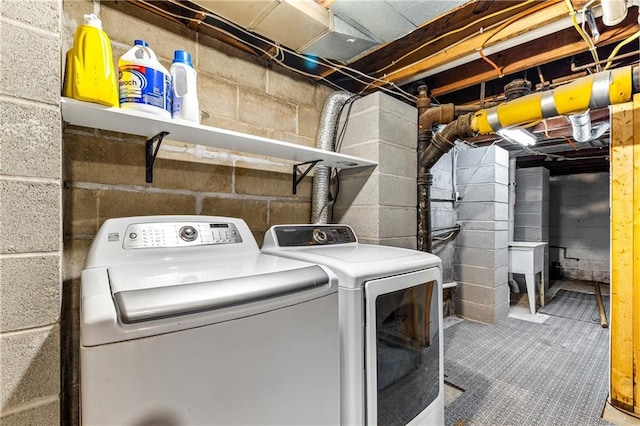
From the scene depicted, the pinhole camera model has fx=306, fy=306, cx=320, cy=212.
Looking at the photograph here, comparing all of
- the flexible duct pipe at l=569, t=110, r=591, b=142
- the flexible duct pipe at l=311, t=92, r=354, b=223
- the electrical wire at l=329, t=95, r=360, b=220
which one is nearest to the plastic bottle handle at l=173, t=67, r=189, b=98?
the flexible duct pipe at l=311, t=92, r=354, b=223

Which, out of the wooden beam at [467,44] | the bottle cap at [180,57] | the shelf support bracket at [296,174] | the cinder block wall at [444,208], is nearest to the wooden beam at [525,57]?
the wooden beam at [467,44]

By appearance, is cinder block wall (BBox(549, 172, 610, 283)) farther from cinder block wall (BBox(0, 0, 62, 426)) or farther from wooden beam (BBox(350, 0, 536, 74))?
cinder block wall (BBox(0, 0, 62, 426))

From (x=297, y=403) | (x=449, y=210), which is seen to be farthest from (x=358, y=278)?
(x=449, y=210)

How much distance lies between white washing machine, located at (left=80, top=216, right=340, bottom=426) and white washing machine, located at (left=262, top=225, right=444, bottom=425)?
9cm

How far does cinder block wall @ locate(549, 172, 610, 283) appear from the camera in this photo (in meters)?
6.00

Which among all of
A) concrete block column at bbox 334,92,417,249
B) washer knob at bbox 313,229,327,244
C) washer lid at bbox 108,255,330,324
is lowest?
washer lid at bbox 108,255,330,324

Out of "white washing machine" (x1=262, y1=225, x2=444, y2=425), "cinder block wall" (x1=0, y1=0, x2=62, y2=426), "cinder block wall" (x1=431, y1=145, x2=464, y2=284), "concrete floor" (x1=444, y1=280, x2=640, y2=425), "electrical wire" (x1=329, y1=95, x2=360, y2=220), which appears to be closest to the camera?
"cinder block wall" (x1=0, y1=0, x2=62, y2=426)

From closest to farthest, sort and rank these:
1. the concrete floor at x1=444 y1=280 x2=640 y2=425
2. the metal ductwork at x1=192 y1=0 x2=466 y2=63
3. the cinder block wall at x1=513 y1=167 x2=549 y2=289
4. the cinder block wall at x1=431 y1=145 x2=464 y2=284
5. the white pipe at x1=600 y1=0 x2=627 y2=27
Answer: the white pipe at x1=600 y1=0 x2=627 y2=27 < the metal ductwork at x1=192 y1=0 x2=466 y2=63 < the concrete floor at x1=444 y1=280 x2=640 y2=425 < the cinder block wall at x1=431 y1=145 x2=464 y2=284 < the cinder block wall at x1=513 y1=167 x2=549 y2=289

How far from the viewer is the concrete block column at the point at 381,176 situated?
6.72 ft

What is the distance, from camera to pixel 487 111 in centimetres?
222

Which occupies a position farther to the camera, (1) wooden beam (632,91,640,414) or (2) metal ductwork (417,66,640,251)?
(1) wooden beam (632,91,640,414)

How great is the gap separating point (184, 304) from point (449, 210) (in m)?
3.62

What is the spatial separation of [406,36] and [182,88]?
140 cm

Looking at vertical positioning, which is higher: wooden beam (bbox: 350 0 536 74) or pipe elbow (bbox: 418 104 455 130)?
wooden beam (bbox: 350 0 536 74)
